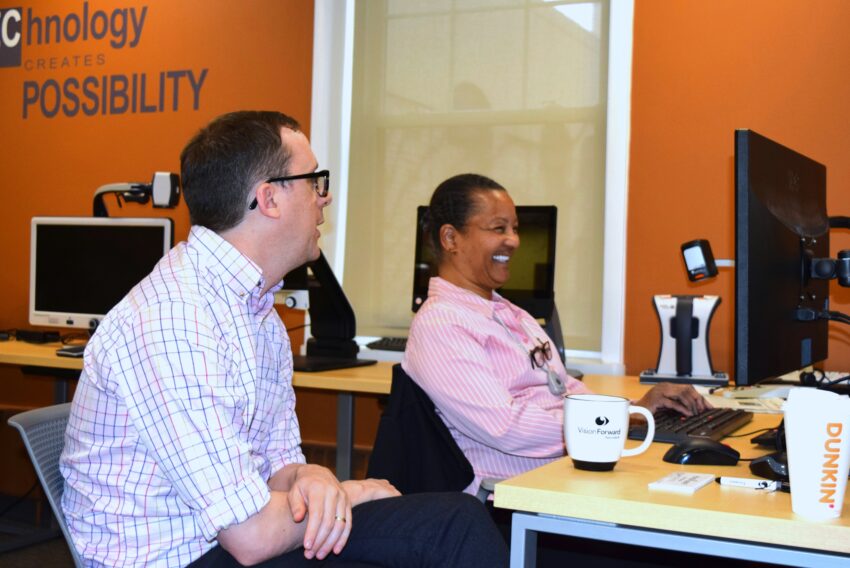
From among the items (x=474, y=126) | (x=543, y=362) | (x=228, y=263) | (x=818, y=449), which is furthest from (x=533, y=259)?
(x=818, y=449)

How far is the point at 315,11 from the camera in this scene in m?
4.09

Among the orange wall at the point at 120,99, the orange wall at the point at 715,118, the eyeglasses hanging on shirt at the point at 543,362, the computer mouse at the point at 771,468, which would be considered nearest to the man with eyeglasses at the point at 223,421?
the computer mouse at the point at 771,468

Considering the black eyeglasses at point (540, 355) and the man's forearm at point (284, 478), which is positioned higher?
the black eyeglasses at point (540, 355)

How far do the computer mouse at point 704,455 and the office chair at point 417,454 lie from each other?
0.52m

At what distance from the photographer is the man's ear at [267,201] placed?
1.57m

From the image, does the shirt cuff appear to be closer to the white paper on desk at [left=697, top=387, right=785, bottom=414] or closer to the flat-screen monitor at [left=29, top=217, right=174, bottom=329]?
the white paper on desk at [left=697, top=387, right=785, bottom=414]

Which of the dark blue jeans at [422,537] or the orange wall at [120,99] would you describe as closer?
the dark blue jeans at [422,537]

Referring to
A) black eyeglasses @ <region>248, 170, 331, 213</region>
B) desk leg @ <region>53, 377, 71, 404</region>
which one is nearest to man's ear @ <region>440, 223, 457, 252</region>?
black eyeglasses @ <region>248, 170, 331, 213</region>

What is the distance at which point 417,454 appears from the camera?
1.85 meters

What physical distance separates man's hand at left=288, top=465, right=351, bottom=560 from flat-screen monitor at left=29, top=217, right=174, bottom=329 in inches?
94.4

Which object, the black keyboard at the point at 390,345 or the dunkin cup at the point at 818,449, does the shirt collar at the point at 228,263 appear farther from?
the black keyboard at the point at 390,345

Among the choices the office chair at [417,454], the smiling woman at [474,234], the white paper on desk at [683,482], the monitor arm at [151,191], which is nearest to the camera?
the white paper on desk at [683,482]

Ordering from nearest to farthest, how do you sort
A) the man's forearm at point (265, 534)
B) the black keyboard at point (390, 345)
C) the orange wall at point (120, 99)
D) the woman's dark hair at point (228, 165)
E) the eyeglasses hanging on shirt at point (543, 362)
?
1. the man's forearm at point (265, 534)
2. the woman's dark hair at point (228, 165)
3. the eyeglasses hanging on shirt at point (543, 362)
4. the black keyboard at point (390, 345)
5. the orange wall at point (120, 99)

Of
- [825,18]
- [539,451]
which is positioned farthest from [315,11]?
[539,451]
